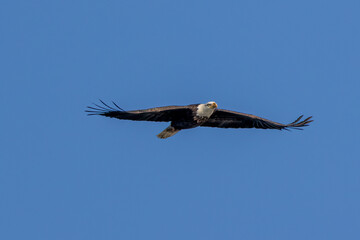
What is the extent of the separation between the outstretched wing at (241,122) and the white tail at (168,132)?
1.09 m

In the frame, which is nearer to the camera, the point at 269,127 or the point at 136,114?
the point at 136,114

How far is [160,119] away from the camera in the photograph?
27109 millimetres

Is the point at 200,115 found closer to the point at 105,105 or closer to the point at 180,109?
the point at 180,109

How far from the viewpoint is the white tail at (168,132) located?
Result: 27562 mm

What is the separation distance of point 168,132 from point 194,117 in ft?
3.66

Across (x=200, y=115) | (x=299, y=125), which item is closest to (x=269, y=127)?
(x=299, y=125)

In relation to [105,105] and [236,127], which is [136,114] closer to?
[105,105]

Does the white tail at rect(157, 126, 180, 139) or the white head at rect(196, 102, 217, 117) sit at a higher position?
the white head at rect(196, 102, 217, 117)

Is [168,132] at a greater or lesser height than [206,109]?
lesser

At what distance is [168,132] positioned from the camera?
27625 millimetres

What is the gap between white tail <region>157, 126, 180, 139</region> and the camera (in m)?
27.6

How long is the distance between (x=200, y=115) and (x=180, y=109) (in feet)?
2.18

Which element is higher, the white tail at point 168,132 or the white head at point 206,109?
the white head at point 206,109

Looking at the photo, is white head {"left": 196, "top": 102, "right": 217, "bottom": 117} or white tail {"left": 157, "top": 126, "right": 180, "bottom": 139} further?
white tail {"left": 157, "top": 126, "right": 180, "bottom": 139}
